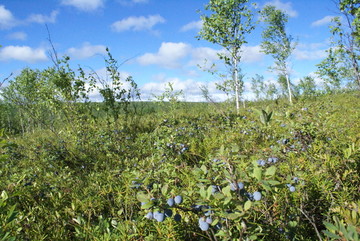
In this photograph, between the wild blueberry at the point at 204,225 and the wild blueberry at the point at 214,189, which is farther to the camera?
the wild blueberry at the point at 214,189

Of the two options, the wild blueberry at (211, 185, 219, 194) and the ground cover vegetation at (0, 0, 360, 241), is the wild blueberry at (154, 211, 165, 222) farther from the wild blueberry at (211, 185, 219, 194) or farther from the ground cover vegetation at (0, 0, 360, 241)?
the wild blueberry at (211, 185, 219, 194)

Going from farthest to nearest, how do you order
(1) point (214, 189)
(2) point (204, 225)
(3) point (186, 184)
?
(3) point (186, 184)
(1) point (214, 189)
(2) point (204, 225)

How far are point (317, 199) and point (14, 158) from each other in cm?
544

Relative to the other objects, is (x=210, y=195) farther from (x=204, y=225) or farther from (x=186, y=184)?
(x=186, y=184)

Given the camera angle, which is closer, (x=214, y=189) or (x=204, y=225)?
(x=204, y=225)

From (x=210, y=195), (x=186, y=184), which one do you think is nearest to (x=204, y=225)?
(x=210, y=195)

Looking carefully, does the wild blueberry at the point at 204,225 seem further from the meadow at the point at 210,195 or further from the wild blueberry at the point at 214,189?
the wild blueberry at the point at 214,189

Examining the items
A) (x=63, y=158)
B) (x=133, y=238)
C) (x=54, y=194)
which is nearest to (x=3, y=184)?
(x=54, y=194)

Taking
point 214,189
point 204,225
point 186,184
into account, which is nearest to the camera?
point 204,225

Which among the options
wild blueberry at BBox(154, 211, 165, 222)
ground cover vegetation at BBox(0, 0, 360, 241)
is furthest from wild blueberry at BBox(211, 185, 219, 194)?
wild blueberry at BBox(154, 211, 165, 222)

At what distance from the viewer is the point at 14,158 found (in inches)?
179

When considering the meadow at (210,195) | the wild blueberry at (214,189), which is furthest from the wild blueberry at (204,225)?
the wild blueberry at (214,189)

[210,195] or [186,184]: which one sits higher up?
[210,195]

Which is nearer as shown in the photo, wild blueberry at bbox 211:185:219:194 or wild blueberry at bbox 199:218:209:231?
wild blueberry at bbox 199:218:209:231
